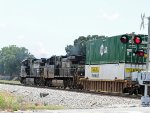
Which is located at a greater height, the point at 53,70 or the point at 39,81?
the point at 53,70

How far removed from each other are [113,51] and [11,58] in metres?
123

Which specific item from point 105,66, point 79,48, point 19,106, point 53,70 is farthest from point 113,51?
point 79,48

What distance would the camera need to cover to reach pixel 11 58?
5960 inches

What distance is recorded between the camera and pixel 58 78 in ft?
144

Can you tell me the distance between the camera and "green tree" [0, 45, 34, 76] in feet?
442

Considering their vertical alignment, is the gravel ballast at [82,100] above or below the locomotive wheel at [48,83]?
below

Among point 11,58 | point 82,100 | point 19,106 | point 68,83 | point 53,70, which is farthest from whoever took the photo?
point 11,58

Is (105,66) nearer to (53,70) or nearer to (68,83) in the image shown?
(68,83)

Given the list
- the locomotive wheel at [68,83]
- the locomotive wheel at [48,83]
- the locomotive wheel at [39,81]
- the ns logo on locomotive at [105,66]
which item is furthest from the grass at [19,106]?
the locomotive wheel at [39,81]

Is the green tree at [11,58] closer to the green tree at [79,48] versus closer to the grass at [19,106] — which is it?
the green tree at [79,48]

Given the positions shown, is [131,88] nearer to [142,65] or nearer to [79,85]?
[142,65]

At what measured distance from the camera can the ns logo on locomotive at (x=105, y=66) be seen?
96.3 ft

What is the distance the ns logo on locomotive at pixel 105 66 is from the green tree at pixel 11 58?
3342 inches

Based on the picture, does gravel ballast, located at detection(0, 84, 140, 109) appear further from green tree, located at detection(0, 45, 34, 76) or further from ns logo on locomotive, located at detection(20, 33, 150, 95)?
green tree, located at detection(0, 45, 34, 76)
